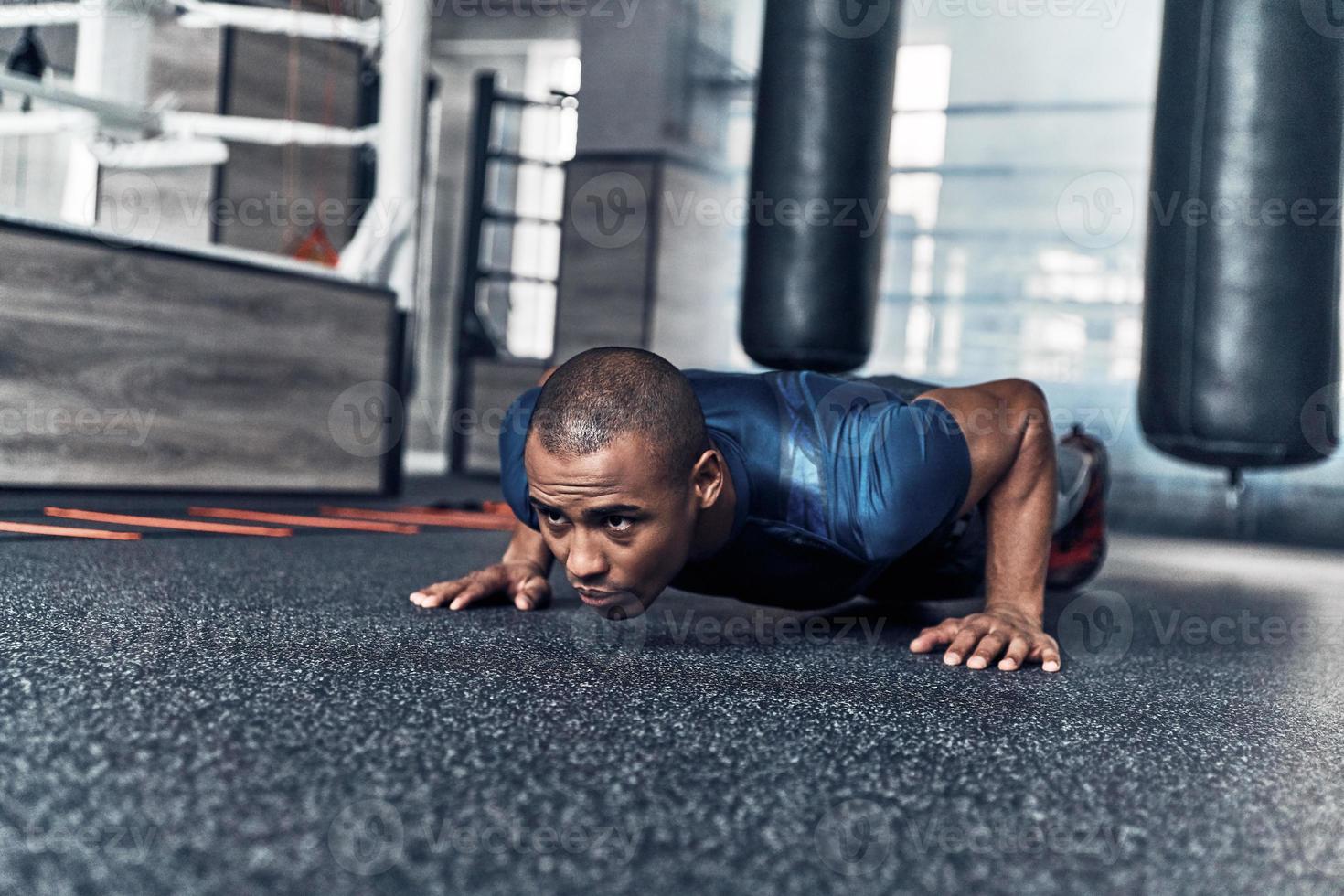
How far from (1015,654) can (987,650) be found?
0.03 m

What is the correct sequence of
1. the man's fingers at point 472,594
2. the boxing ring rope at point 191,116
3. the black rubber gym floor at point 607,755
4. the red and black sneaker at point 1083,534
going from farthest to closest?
the boxing ring rope at point 191,116, the red and black sneaker at point 1083,534, the man's fingers at point 472,594, the black rubber gym floor at point 607,755

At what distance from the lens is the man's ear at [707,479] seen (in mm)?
1193

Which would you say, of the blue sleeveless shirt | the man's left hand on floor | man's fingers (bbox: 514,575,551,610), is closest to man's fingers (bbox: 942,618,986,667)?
the man's left hand on floor

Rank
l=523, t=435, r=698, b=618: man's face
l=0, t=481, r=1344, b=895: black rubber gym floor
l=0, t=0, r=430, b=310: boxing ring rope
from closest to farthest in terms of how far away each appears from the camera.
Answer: l=0, t=481, r=1344, b=895: black rubber gym floor
l=523, t=435, r=698, b=618: man's face
l=0, t=0, r=430, b=310: boxing ring rope

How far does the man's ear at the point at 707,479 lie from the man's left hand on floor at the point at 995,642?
0.31m

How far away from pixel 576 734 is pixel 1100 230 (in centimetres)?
447

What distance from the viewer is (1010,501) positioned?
1.43 meters

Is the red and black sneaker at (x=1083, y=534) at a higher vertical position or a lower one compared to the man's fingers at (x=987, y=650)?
higher

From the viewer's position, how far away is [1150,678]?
A: 1.34m

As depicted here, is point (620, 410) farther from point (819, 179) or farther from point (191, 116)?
point (191, 116)

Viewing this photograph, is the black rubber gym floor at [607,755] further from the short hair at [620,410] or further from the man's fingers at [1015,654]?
the short hair at [620,410]

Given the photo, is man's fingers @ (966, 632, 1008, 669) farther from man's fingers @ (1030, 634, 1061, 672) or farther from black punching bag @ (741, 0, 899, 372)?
black punching bag @ (741, 0, 899, 372)

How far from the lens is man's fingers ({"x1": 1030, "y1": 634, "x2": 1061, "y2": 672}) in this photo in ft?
4.39

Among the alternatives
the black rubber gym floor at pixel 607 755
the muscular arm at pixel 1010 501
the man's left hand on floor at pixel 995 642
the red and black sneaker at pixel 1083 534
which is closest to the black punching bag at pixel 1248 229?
the red and black sneaker at pixel 1083 534
